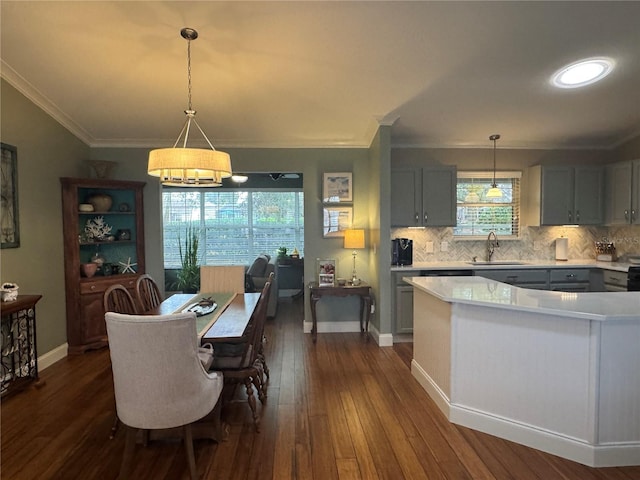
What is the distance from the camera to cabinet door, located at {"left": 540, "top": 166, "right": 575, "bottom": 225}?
4660 millimetres

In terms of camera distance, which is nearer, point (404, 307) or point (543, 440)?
point (543, 440)

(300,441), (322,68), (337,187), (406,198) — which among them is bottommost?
(300,441)

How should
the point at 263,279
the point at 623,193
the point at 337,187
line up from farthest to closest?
the point at 263,279, the point at 337,187, the point at 623,193

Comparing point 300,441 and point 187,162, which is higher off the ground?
point 187,162

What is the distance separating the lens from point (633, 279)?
3.88 m

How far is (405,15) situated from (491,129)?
249cm

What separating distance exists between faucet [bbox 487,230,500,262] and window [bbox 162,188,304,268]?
4.11 meters

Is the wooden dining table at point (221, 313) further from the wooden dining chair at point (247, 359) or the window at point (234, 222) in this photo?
the window at point (234, 222)

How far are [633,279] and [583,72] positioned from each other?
2.27 metres

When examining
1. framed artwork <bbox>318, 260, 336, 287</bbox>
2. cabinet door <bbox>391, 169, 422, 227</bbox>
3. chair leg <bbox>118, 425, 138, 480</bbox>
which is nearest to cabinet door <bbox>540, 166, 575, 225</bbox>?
cabinet door <bbox>391, 169, 422, 227</bbox>

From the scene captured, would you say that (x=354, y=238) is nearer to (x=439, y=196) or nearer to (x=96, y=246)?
(x=439, y=196)

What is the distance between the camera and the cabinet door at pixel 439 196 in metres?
4.56

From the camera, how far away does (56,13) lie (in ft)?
8.21

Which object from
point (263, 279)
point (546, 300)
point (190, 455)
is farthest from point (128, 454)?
point (263, 279)
